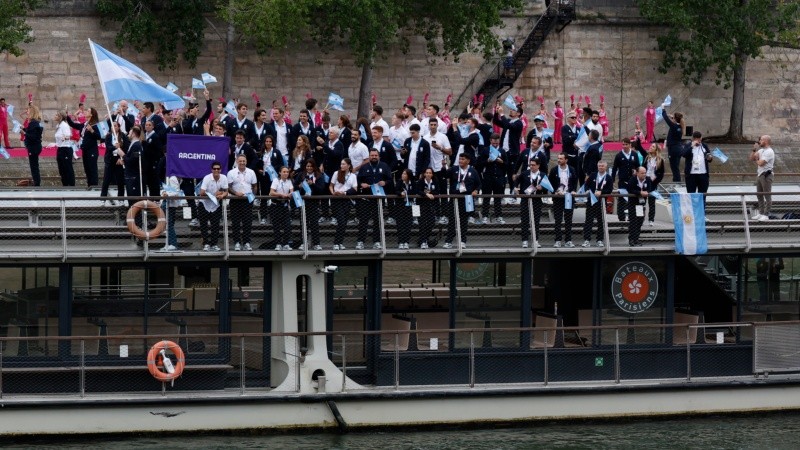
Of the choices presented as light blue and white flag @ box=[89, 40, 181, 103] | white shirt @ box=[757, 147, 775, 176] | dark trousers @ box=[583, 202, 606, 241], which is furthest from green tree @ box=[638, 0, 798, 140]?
light blue and white flag @ box=[89, 40, 181, 103]

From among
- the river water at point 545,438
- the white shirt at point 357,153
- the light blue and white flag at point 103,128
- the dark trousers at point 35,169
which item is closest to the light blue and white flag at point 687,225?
the river water at point 545,438

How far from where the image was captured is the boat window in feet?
87.0

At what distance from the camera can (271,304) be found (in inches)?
1093

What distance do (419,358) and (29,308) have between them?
5674mm

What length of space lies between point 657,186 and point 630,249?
1.82 meters

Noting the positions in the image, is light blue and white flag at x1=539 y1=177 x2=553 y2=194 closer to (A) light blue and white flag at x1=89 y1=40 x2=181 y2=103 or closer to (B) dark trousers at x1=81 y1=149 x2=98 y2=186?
(A) light blue and white flag at x1=89 y1=40 x2=181 y2=103

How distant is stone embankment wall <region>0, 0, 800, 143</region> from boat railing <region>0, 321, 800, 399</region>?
80.0ft

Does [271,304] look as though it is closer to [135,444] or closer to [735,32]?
[135,444]

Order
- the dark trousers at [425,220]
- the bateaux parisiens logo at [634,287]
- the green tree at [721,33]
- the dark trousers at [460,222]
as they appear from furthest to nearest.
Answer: the green tree at [721,33] → the bateaux parisiens logo at [634,287] → the dark trousers at [460,222] → the dark trousers at [425,220]

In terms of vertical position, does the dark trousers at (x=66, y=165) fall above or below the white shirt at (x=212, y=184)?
above

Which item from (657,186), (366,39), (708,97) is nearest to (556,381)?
(657,186)

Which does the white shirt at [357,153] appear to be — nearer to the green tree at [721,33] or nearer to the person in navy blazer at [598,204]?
the person in navy blazer at [598,204]

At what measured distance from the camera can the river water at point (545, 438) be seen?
26.7 m

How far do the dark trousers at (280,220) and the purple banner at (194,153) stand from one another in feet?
4.18
